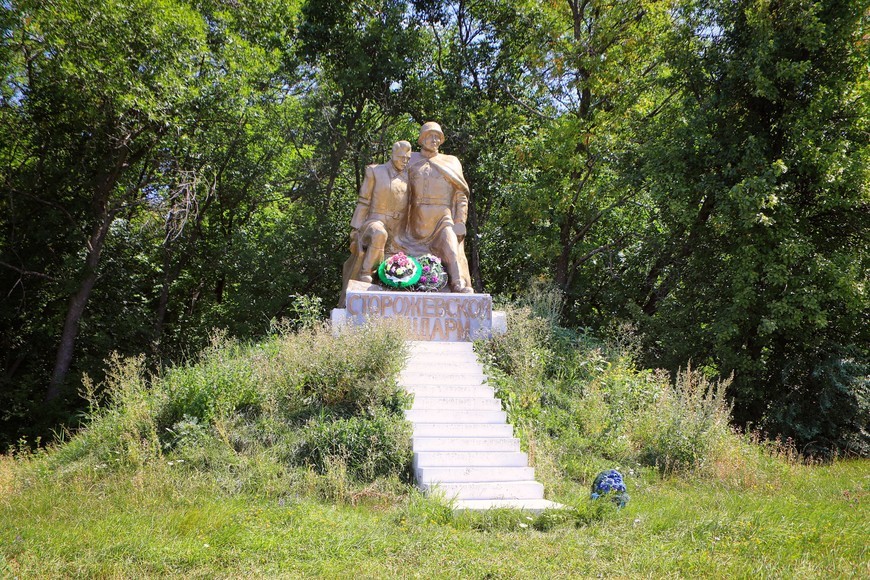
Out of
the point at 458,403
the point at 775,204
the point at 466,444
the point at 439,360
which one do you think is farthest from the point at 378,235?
the point at 775,204

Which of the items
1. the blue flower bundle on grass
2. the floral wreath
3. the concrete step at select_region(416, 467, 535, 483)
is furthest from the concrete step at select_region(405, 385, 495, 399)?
the floral wreath

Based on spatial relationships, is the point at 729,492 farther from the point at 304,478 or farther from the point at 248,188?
the point at 248,188

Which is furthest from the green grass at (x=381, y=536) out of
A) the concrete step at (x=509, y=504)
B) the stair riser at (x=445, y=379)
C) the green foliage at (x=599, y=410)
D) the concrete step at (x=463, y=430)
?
the stair riser at (x=445, y=379)

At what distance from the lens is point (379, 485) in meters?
6.39

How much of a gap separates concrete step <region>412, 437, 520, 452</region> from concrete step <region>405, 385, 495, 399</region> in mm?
888

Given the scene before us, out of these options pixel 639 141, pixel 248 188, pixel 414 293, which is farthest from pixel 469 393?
pixel 248 188

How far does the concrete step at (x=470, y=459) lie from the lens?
6.76m

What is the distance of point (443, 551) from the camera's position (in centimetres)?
480

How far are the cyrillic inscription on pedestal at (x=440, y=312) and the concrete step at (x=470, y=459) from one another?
297 centimetres

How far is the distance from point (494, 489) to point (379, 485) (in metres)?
1.05

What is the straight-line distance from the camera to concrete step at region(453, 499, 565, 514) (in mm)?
5840

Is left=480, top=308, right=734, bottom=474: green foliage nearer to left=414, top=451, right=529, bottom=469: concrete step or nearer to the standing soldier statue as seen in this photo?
left=414, top=451, right=529, bottom=469: concrete step

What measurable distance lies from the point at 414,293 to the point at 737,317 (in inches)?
204

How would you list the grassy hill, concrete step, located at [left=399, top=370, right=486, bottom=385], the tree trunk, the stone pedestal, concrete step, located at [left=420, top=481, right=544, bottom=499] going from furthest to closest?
the tree trunk
the stone pedestal
concrete step, located at [left=399, top=370, right=486, bottom=385]
concrete step, located at [left=420, top=481, right=544, bottom=499]
the grassy hill
